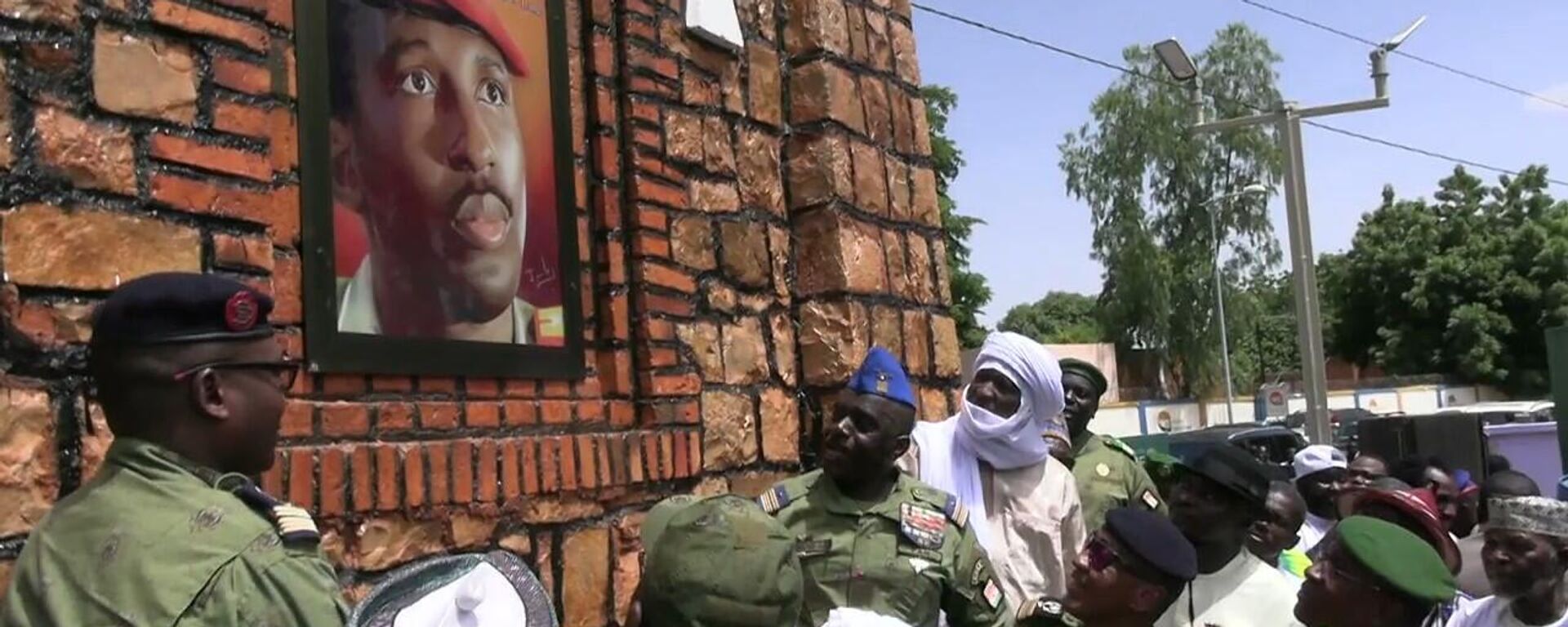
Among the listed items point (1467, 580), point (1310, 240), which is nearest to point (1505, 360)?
point (1310, 240)

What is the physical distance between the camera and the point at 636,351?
3.50m

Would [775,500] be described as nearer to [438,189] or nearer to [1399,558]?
[438,189]

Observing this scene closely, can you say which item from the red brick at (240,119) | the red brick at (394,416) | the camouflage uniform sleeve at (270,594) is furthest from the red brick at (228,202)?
the camouflage uniform sleeve at (270,594)

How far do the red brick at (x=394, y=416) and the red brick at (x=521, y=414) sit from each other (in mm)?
295

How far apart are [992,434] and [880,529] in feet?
2.31

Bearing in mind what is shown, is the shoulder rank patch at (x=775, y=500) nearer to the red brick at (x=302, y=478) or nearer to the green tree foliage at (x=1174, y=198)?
the red brick at (x=302, y=478)

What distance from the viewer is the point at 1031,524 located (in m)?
3.74

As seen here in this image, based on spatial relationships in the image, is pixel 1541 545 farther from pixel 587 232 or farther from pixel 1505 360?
pixel 1505 360

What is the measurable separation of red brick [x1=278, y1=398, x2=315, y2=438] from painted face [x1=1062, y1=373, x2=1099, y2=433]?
2715 millimetres

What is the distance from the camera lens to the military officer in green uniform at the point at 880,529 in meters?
3.15

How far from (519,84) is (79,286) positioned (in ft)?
4.12

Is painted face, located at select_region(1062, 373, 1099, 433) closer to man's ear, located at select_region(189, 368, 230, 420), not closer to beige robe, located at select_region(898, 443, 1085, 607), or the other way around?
beige robe, located at select_region(898, 443, 1085, 607)

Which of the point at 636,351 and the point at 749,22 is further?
the point at 749,22

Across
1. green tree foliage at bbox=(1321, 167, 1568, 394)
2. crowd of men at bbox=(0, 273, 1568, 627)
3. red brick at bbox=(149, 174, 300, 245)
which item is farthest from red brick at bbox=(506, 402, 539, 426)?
green tree foliage at bbox=(1321, 167, 1568, 394)
